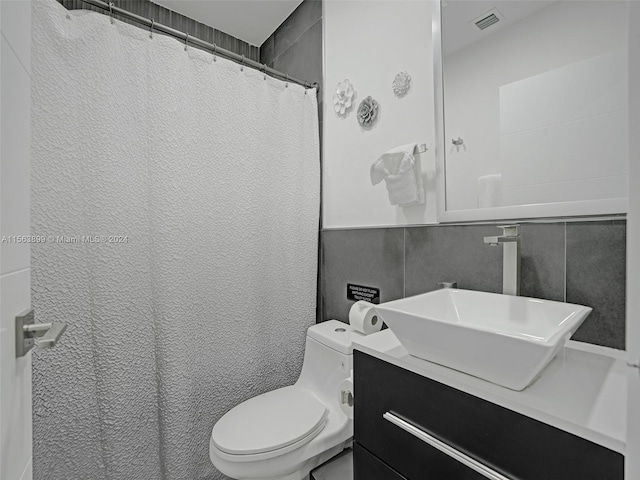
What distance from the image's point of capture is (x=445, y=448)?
0.62 m

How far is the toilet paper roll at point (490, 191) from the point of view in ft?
3.26

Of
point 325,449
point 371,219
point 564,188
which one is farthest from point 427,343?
point 371,219

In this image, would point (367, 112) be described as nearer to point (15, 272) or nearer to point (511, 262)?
point (511, 262)

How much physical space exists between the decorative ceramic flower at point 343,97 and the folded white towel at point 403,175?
51 centimetres

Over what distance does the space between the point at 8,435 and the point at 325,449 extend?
95 centimetres

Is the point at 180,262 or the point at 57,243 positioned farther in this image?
the point at 180,262

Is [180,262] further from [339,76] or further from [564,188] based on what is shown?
[564,188]

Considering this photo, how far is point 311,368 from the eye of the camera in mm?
1433

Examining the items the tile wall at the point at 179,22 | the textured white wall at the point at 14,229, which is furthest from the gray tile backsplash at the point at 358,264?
the tile wall at the point at 179,22

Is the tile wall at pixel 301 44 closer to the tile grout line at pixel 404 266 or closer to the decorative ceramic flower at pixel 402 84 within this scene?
the decorative ceramic flower at pixel 402 84

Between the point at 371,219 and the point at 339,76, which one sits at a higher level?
the point at 339,76

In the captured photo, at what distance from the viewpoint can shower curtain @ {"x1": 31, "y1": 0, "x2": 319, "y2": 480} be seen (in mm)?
1029

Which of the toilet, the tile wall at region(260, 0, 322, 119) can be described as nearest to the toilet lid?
the toilet

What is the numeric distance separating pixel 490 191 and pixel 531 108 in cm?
27
